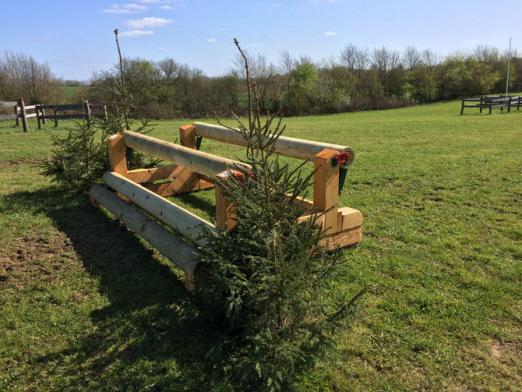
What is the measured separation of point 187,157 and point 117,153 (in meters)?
2.58

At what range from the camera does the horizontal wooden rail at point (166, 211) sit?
409 cm

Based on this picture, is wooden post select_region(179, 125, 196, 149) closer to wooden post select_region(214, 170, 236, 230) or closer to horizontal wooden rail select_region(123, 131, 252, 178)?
horizontal wooden rail select_region(123, 131, 252, 178)

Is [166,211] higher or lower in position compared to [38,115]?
lower

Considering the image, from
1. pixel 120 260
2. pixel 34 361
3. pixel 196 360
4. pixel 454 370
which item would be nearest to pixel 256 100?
pixel 196 360

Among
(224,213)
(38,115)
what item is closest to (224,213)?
(224,213)

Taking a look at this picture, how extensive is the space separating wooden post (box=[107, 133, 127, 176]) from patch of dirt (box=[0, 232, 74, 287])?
5.35ft

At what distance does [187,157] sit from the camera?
4941mm

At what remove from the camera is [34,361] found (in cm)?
319

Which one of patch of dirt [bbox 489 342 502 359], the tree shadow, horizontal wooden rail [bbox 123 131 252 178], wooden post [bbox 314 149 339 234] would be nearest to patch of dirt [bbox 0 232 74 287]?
horizontal wooden rail [bbox 123 131 252 178]

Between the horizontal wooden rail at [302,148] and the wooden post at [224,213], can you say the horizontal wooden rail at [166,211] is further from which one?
the horizontal wooden rail at [302,148]

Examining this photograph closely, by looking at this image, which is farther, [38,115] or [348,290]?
[38,115]

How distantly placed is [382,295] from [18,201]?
6080mm

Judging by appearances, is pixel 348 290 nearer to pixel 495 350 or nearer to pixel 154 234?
pixel 495 350

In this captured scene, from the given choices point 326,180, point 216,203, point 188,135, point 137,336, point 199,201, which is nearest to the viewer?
point 137,336
